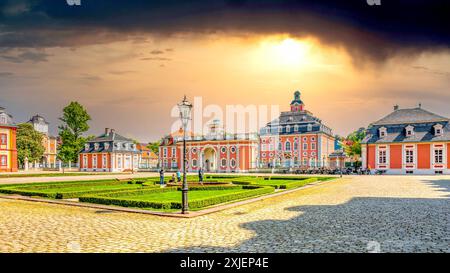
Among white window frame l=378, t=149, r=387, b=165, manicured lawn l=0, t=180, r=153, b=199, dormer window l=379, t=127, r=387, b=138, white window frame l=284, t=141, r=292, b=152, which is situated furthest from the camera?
white window frame l=284, t=141, r=292, b=152

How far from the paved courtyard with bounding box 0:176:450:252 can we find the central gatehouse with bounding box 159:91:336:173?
50593 millimetres

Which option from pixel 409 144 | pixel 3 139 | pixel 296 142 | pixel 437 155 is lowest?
pixel 437 155

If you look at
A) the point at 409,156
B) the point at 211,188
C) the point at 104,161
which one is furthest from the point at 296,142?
the point at 211,188

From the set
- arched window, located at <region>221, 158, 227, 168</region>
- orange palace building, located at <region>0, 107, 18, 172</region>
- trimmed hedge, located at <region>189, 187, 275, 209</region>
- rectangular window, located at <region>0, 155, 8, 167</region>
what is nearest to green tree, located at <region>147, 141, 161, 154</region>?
arched window, located at <region>221, 158, 227, 168</region>

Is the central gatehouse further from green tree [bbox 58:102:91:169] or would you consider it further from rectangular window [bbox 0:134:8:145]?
rectangular window [bbox 0:134:8:145]

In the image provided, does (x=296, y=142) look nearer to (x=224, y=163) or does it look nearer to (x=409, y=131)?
(x=224, y=163)

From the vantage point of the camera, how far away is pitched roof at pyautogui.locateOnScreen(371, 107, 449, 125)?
159ft

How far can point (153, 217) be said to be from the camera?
11.2 meters

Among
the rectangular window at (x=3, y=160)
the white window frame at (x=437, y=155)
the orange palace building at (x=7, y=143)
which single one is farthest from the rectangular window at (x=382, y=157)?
the rectangular window at (x=3, y=160)

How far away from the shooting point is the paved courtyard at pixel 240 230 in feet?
23.4

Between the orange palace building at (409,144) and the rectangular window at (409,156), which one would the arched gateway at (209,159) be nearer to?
the orange palace building at (409,144)

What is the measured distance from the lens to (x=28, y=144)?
225 feet

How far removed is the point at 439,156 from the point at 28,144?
6966cm

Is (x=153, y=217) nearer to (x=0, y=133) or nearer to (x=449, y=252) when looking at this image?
(x=449, y=252)
